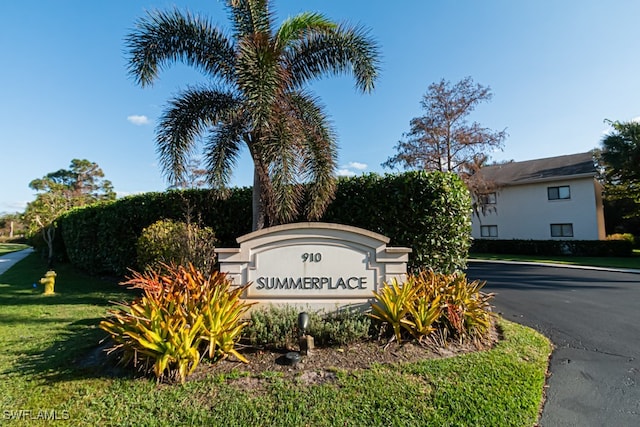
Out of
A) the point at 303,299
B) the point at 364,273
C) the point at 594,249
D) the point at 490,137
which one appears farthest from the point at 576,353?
the point at 594,249

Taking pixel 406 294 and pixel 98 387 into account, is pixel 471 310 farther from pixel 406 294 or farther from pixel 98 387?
pixel 98 387

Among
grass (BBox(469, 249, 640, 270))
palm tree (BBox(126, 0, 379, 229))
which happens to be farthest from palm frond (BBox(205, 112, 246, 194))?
grass (BBox(469, 249, 640, 270))

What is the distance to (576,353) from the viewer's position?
4.64 m

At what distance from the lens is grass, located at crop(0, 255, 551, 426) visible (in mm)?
2990

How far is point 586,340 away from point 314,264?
180 inches

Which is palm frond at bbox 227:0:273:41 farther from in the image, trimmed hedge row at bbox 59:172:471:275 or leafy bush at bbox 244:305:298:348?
leafy bush at bbox 244:305:298:348

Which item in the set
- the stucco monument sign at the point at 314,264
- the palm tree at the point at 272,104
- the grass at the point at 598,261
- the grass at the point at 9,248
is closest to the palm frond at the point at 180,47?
the palm tree at the point at 272,104

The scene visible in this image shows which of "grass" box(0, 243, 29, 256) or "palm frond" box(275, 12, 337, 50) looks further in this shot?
"grass" box(0, 243, 29, 256)

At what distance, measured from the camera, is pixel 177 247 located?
717 cm

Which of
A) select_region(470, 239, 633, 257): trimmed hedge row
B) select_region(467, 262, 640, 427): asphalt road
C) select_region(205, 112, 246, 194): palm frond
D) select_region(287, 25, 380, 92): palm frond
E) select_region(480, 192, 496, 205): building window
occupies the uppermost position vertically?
select_region(287, 25, 380, 92): palm frond

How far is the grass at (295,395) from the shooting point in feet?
9.81

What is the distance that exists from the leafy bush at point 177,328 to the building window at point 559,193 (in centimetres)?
2542

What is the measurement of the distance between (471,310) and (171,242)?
20.8 ft

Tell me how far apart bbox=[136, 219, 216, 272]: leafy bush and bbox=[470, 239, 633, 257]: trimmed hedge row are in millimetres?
22261
